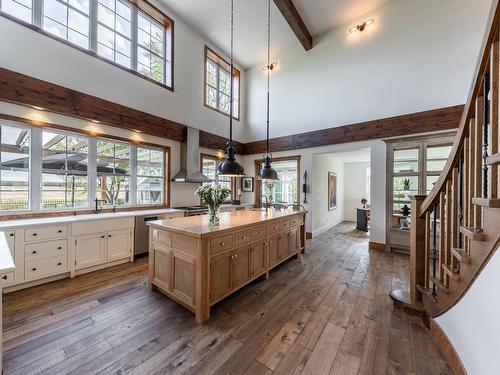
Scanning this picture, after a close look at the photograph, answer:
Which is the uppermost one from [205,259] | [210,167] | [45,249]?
[210,167]

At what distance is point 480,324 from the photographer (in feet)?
4.04

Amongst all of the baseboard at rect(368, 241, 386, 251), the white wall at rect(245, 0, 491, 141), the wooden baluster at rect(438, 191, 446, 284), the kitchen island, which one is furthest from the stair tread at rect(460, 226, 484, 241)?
the white wall at rect(245, 0, 491, 141)

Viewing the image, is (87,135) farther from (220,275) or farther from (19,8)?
(220,275)

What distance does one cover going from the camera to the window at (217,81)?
19.6 feet

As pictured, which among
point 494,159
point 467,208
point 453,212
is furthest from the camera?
point 453,212

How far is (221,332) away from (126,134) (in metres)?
4.08

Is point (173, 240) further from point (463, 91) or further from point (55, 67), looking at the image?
point (463, 91)

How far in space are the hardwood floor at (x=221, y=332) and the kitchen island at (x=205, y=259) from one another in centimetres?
18

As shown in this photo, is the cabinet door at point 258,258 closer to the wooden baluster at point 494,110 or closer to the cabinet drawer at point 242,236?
the cabinet drawer at point 242,236

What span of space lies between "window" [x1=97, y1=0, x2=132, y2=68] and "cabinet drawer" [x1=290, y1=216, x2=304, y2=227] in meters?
4.60

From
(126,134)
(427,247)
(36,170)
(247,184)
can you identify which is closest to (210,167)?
(247,184)

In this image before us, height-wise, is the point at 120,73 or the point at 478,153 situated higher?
the point at 120,73

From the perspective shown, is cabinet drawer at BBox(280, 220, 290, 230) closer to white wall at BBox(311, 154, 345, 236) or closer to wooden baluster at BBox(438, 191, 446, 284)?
wooden baluster at BBox(438, 191, 446, 284)

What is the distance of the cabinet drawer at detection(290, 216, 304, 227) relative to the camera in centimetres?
385
